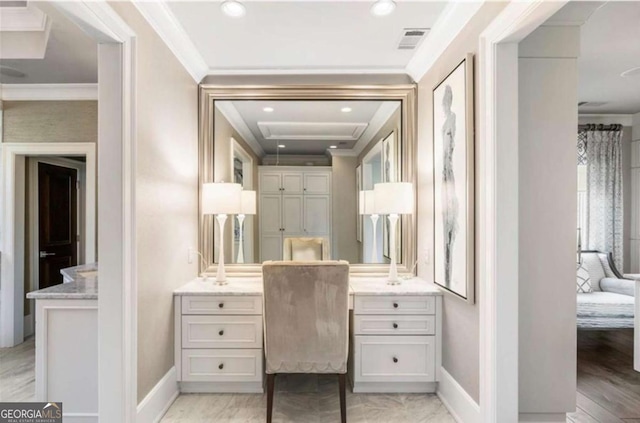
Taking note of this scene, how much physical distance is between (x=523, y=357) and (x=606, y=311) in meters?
2.09

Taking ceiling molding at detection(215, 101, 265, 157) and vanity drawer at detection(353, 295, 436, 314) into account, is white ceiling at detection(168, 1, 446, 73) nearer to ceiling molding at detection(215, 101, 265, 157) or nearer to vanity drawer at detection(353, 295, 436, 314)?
ceiling molding at detection(215, 101, 265, 157)

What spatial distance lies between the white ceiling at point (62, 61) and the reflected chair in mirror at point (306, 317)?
215 centimetres

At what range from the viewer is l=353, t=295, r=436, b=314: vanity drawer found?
246cm

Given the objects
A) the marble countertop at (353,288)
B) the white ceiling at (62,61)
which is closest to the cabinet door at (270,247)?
the marble countertop at (353,288)

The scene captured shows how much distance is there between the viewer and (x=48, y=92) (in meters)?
3.41

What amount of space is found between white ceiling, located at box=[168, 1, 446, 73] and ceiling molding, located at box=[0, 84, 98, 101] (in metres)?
1.46

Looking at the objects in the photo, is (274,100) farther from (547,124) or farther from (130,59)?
(547,124)

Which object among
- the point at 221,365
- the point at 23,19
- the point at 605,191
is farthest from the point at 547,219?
the point at 23,19

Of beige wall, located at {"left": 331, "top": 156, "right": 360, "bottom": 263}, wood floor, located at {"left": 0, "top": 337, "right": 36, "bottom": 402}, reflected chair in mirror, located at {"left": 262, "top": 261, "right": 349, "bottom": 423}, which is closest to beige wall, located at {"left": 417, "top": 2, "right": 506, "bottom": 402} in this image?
beige wall, located at {"left": 331, "top": 156, "right": 360, "bottom": 263}

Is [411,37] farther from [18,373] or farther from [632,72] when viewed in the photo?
[18,373]

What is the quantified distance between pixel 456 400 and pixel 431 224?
1182 millimetres

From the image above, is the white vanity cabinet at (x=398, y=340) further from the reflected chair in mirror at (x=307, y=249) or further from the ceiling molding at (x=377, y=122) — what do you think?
the ceiling molding at (x=377, y=122)

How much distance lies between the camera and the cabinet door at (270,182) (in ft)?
10.1

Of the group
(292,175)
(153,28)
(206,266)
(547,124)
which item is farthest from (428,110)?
(206,266)
